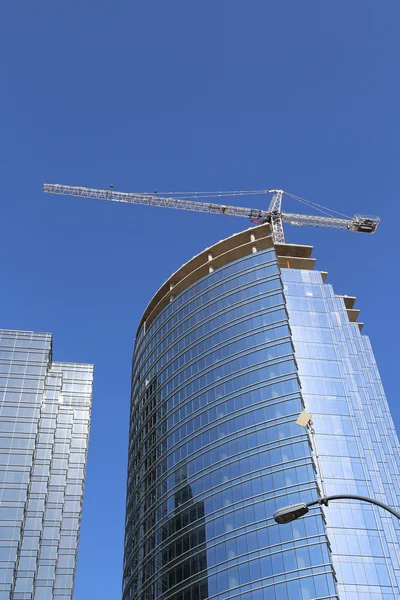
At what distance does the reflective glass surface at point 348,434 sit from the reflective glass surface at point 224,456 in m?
2.48

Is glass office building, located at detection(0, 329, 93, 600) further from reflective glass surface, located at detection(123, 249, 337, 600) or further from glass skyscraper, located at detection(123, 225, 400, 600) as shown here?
reflective glass surface, located at detection(123, 249, 337, 600)

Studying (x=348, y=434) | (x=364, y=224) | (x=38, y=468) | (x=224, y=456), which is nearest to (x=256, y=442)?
(x=224, y=456)

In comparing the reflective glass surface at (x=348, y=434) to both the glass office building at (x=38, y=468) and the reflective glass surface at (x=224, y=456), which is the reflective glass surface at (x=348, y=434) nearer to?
the reflective glass surface at (x=224, y=456)

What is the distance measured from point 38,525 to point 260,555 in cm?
5443

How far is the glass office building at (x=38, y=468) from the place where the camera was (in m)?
103

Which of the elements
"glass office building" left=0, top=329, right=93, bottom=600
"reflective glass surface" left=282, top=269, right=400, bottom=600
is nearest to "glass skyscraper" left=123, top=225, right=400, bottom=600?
"reflective glass surface" left=282, top=269, right=400, bottom=600

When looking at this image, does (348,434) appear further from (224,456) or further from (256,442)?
(224,456)

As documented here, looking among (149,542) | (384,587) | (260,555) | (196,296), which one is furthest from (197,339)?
(384,587)

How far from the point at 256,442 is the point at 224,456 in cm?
461

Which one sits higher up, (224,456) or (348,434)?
(348,434)

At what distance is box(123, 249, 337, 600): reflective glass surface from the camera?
66.6 meters

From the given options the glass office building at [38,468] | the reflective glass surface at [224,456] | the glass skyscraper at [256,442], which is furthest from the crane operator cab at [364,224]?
the glass office building at [38,468]

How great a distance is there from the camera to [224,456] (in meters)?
77.1

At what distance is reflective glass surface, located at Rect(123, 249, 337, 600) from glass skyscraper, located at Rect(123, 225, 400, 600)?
0.17 m
